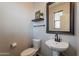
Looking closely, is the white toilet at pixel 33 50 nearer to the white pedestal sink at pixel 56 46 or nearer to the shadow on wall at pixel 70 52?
the white pedestal sink at pixel 56 46

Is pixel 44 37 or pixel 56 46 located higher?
pixel 44 37

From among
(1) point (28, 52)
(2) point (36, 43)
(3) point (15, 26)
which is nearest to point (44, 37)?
(2) point (36, 43)

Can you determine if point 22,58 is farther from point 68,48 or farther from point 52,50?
point 68,48

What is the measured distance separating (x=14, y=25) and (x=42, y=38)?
38 centimetres

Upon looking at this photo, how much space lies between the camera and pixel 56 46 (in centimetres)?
143

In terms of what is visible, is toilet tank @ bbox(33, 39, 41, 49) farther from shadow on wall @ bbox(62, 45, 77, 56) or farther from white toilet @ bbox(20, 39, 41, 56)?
shadow on wall @ bbox(62, 45, 77, 56)

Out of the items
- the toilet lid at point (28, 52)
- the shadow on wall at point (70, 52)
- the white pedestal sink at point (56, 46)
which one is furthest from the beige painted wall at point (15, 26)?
the shadow on wall at point (70, 52)

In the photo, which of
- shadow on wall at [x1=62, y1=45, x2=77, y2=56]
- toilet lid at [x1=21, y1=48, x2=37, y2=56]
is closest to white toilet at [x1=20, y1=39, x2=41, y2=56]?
toilet lid at [x1=21, y1=48, x2=37, y2=56]

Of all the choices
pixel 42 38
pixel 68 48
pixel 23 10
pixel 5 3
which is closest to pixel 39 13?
pixel 23 10

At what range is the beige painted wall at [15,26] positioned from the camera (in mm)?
1378

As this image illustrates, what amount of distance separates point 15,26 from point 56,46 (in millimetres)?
567

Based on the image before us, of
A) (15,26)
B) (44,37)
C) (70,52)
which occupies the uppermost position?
(15,26)

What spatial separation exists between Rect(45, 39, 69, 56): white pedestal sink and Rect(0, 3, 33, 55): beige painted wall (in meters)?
0.25

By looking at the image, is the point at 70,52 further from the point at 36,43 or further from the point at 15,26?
the point at 15,26
